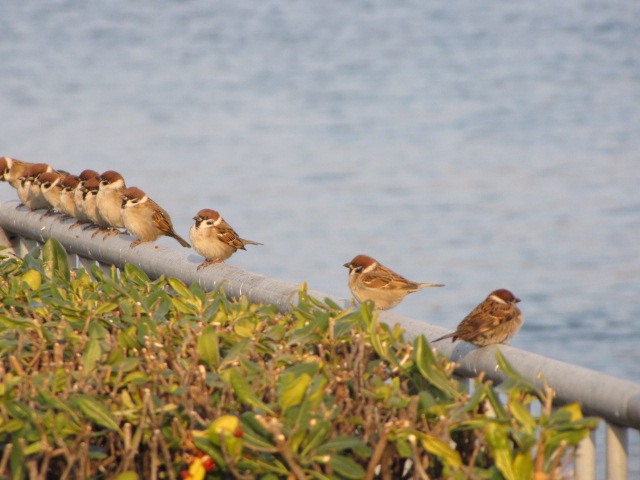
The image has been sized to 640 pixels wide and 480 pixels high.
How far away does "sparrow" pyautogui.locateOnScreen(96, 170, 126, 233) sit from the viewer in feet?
20.2

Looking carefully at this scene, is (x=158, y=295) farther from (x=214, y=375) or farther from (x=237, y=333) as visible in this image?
(x=214, y=375)

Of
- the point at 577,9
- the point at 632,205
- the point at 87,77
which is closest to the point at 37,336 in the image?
the point at 632,205

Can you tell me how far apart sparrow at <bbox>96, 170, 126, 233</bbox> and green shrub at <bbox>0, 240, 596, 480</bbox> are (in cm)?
322

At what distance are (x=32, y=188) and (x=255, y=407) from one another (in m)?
4.51

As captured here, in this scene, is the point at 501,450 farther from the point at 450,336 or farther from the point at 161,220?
the point at 161,220

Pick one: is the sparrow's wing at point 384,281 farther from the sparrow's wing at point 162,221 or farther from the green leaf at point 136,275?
the sparrow's wing at point 162,221

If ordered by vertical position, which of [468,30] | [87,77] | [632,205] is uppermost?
[468,30]

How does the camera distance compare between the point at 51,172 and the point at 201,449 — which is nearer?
the point at 201,449

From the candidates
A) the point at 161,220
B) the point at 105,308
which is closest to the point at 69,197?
the point at 161,220

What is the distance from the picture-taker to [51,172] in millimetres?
7078

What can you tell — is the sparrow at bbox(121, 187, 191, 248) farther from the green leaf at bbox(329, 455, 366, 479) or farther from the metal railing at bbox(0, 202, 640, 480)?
the green leaf at bbox(329, 455, 366, 479)

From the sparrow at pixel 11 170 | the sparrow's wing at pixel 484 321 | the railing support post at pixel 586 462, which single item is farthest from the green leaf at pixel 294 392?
the sparrow at pixel 11 170

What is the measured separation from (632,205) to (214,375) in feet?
53.2

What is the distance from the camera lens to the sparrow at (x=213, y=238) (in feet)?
19.3
